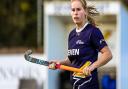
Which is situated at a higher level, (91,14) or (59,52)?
(91,14)

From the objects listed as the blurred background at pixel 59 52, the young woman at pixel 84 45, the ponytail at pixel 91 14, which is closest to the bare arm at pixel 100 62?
the young woman at pixel 84 45

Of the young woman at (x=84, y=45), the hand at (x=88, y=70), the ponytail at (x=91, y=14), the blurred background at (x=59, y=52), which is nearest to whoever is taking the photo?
the hand at (x=88, y=70)

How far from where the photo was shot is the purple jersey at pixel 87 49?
6391 mm

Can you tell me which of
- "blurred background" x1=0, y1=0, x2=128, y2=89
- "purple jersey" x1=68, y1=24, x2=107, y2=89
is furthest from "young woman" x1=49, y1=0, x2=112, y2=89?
"blurred background" x1=0, y1=0, x2=128, y2=89

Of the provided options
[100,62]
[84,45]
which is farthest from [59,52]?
[100,62]

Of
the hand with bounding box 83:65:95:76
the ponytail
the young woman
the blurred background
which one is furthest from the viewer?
the blurred background

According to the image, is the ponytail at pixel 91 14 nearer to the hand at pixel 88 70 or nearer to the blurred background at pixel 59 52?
the hand at pixel 88 70

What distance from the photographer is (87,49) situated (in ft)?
21.1

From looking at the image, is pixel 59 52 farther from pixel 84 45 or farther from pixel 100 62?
pixel 100 62

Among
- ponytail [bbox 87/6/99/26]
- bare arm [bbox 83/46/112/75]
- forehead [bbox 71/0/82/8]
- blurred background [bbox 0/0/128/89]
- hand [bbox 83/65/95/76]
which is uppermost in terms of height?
forehead [bbox 71/0/82/8]

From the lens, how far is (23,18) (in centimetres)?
2762

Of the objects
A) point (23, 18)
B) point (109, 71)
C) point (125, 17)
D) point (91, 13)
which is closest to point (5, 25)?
point (23, 18)

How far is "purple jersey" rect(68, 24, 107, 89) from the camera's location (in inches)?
252

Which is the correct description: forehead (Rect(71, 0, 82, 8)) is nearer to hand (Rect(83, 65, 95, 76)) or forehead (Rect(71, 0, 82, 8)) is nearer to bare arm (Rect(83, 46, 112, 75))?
bare arm (Rect(83, 46, 112, 75))
